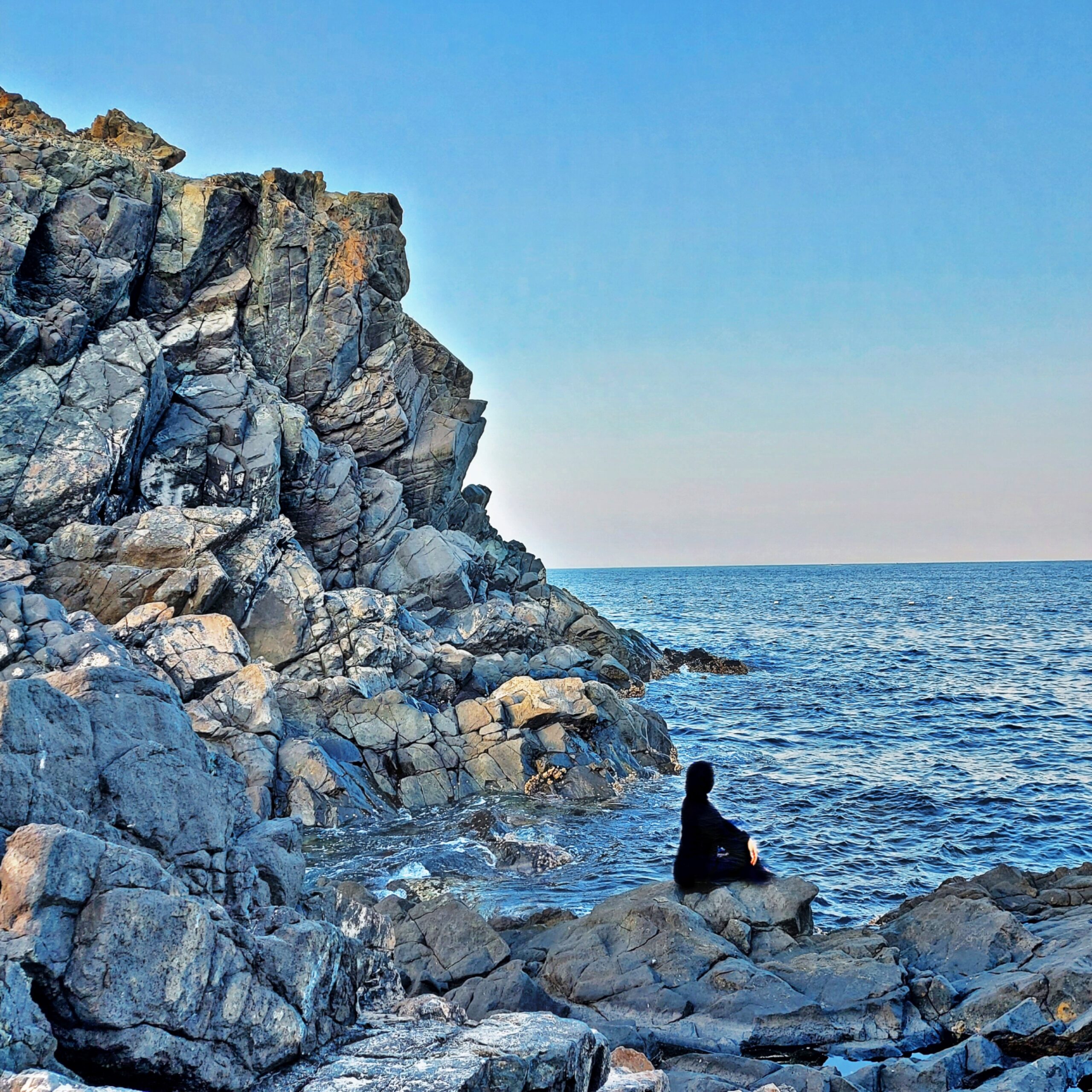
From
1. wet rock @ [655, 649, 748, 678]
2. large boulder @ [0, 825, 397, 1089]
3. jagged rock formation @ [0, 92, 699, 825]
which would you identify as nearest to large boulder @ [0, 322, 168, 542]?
jagged rock formation @ [0, 92, 699, 825]

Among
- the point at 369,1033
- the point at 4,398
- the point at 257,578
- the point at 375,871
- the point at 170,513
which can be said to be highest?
the point at 4,398

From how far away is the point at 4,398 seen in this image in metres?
30.0

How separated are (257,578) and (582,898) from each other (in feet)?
59.5

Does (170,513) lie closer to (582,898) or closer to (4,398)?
(4,398)

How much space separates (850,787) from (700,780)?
1516cm

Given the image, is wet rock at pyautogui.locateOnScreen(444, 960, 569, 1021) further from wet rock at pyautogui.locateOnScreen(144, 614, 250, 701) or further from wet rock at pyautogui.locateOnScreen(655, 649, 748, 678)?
wet rock at pyautogui.locateOnScreen(655, 649, 748, 678)

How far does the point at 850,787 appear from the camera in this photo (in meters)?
26.2

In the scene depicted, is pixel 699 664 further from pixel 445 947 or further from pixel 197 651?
pixel 445 947

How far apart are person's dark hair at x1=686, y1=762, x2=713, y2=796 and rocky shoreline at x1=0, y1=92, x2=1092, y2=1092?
5.28 feet

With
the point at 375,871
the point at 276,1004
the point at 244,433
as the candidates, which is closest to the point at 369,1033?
the point at 276,1004

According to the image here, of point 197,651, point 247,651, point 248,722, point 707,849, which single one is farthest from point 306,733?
point 707,849

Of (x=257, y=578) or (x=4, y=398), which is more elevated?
(x=4, y=398)

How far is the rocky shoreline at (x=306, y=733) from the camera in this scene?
252 inches

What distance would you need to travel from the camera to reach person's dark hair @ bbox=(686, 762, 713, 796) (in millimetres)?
13062
